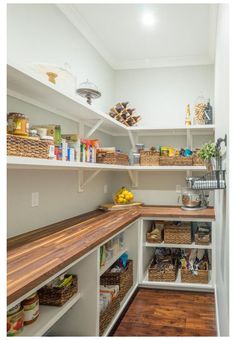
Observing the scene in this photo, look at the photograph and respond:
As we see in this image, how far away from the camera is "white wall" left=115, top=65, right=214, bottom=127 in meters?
4.09

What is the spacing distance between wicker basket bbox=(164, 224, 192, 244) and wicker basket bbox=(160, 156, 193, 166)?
71 centimetres

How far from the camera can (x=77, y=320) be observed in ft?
6.42

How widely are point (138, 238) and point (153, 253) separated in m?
0.67

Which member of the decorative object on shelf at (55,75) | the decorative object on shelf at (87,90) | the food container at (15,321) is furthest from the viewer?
the decorative object on shelf at (87,90)

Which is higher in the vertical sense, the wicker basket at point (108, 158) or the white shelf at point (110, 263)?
the wicker basket at point (108, 158)

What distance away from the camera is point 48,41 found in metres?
2.51

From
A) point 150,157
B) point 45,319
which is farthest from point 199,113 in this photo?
point 45,319

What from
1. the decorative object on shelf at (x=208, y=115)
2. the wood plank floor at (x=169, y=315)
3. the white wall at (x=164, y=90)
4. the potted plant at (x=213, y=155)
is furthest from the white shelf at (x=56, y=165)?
the wood plank floor at (x=169, y=315)

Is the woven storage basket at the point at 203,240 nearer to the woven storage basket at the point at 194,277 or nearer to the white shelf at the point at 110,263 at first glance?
the woven storage basket at the point at 194,277

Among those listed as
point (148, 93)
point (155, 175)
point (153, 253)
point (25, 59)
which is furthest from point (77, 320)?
point (148, 93)

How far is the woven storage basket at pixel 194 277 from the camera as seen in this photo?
11.0 ft

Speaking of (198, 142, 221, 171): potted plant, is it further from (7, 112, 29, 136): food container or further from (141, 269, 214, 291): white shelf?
(141, 269, 214, 291): white shelf

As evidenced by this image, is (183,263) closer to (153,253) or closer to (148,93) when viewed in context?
(153,253)

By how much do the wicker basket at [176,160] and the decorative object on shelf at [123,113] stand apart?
1.98ft
